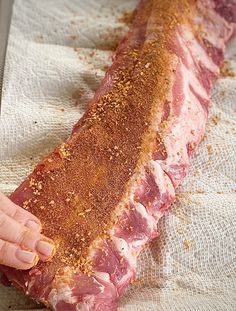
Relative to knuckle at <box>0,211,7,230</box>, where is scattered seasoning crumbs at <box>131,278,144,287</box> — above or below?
below

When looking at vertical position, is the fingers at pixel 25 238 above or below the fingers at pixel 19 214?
below

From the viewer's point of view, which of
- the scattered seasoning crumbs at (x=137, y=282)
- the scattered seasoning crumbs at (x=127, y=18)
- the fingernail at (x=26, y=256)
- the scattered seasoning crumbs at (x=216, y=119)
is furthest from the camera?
the scattered seasoning crumbs at (x=127, y=18)

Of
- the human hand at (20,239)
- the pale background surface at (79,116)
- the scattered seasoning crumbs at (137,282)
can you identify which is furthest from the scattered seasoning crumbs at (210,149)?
the human hand at (20,239)

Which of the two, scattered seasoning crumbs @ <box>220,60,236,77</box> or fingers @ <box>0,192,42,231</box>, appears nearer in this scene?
fingers @ <box>0,192,42,231</box>

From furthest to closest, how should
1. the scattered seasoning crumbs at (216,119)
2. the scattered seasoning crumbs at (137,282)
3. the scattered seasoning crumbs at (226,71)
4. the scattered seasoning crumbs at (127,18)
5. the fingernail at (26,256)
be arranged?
the scattered seasoning crumbs at (127,18), the scattered seasoning crumbs at (226,71), the scattered seasoning crumbs at (216,119), the scattered seasoning crumbs at (137,282), the fingernail at (26,256)

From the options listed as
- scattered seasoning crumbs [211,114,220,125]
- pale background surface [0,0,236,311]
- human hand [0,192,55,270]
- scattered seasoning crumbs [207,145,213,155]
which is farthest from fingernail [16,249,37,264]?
scattered seasoning crumbs [211,114,220,125]

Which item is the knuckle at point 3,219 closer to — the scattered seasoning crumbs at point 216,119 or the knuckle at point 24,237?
the knuckle at point 24,237

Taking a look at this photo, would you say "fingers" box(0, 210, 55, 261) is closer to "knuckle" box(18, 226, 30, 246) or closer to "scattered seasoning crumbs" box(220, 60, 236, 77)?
"knuckle" box(18, 226, 30, 246)
